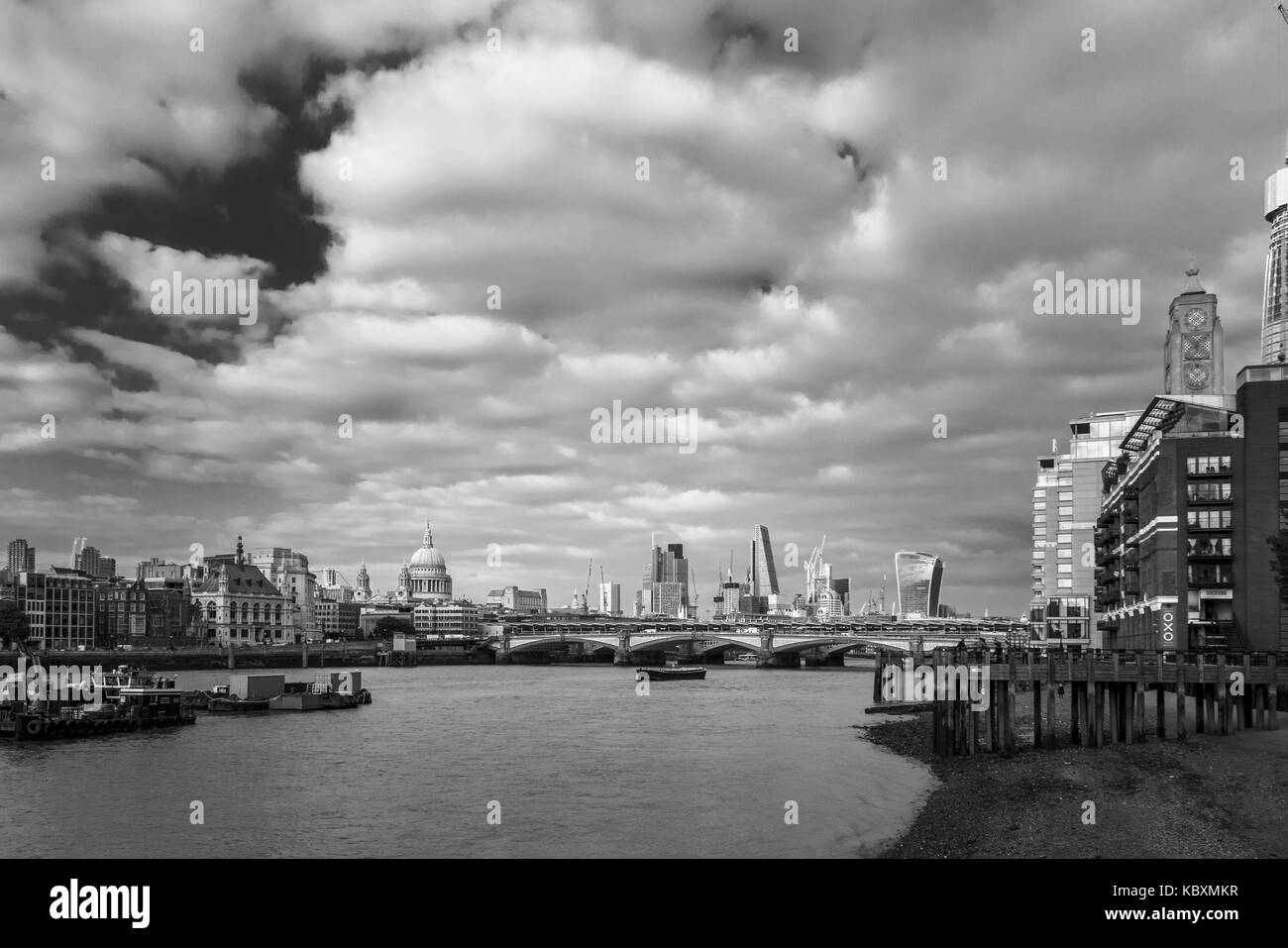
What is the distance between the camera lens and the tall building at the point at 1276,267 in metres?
181

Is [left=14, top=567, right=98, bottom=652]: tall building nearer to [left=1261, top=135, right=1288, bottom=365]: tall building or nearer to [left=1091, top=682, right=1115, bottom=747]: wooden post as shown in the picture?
[left=1091, top=682, right=1115, bottom=747]: wooden post

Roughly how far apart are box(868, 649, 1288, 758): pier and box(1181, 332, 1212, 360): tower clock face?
47.6 m

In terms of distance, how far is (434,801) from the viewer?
44531 mm

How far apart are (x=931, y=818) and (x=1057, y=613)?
115 metres

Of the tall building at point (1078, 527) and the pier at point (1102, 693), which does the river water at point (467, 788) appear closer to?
the pier at point (1102, 693)

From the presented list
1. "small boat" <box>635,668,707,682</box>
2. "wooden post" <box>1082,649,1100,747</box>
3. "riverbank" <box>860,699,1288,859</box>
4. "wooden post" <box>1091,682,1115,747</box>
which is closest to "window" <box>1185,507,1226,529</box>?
"riverbank" <box>860,699,1288,859</box>

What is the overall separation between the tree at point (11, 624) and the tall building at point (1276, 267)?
20976cm

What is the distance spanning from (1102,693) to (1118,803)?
16697 millimetres

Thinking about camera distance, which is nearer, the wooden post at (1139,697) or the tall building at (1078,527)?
the wooden post at (1139,697)

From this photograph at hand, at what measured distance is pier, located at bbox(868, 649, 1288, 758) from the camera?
47562 mm

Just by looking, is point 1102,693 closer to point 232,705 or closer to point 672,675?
point 232,705


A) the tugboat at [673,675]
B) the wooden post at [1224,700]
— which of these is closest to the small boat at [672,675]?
the tugboat at [673,675]

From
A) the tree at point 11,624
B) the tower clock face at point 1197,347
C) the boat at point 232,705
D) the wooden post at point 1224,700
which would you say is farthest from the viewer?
the tree at point 11,624
